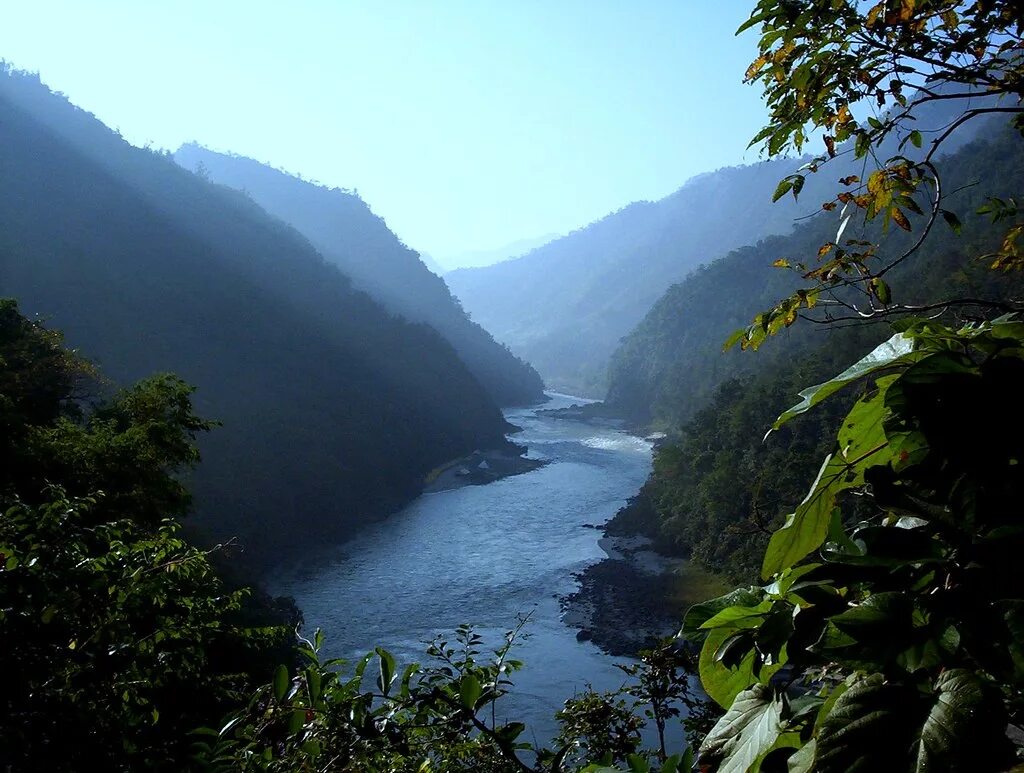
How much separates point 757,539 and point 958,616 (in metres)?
19.8

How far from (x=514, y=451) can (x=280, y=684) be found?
1499 inches

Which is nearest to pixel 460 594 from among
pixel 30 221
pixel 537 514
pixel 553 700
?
pixel 553 700

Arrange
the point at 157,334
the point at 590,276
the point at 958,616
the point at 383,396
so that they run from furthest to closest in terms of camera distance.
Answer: the point at 590,276 → the point at 383,396 → the point at 157,334 → the point at 958,616

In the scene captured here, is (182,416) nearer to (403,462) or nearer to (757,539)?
(757,539)

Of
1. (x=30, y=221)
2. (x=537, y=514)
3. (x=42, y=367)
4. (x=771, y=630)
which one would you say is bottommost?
(x=537, y=514)

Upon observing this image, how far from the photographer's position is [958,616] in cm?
35

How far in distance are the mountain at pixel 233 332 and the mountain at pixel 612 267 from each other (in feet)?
117

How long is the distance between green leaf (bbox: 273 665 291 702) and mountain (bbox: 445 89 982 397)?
74.3 m

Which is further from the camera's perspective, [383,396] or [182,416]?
[383,396]

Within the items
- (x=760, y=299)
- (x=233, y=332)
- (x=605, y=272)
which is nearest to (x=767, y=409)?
(x=233, y=332)

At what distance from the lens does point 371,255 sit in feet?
273

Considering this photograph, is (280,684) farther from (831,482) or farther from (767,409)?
(767,409)

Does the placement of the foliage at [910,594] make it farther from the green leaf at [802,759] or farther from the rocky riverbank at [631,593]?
the rocky riverbank at [631,593]

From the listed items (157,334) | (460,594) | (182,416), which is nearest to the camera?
(182,416)
